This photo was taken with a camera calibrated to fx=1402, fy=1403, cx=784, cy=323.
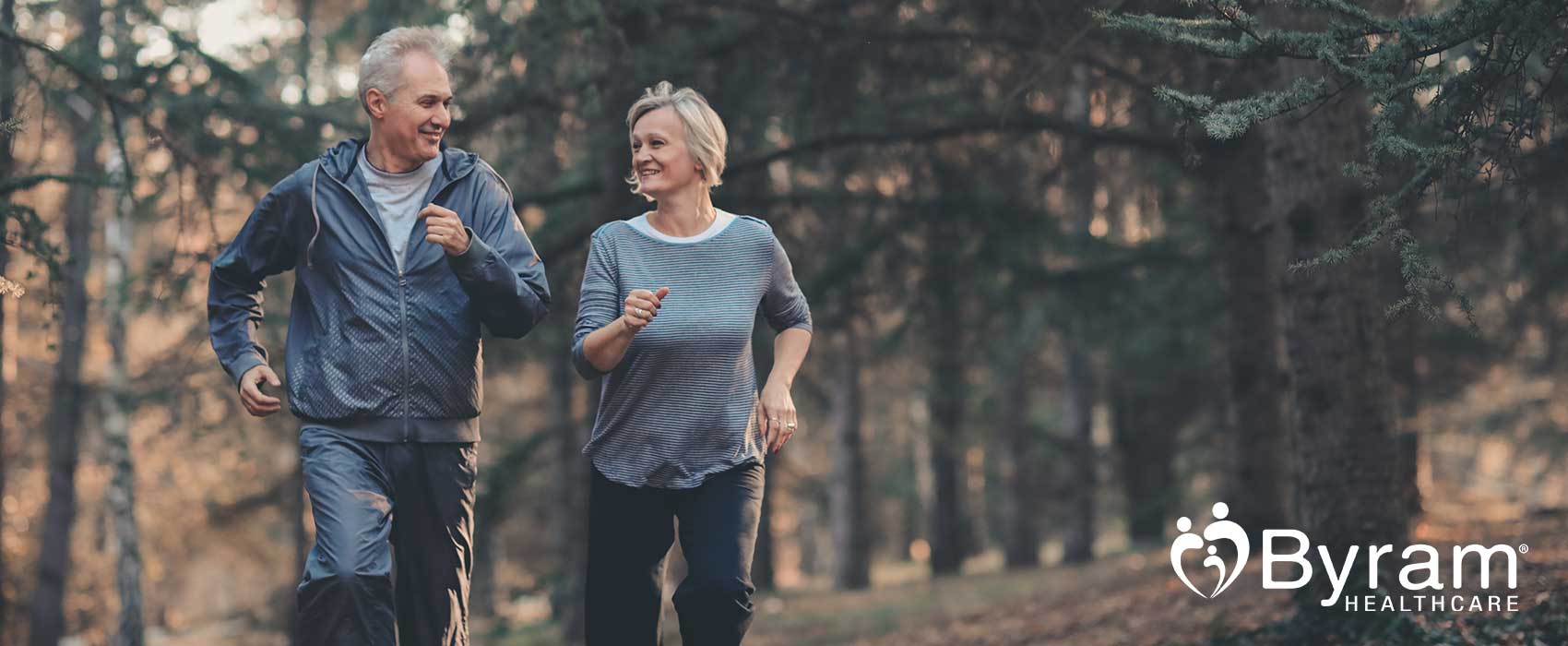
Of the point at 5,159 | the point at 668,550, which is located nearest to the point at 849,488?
the point at 5,159

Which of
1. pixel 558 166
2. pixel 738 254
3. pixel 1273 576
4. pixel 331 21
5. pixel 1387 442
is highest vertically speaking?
pixel 331 21

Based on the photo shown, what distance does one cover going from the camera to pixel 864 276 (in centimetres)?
1378

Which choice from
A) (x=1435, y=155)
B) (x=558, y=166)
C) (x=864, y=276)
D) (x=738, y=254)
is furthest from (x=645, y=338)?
(x=864, y=276)

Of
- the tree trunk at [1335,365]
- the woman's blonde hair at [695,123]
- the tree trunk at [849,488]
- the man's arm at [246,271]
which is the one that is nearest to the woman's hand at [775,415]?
the woman's blonde hair at [695,123]

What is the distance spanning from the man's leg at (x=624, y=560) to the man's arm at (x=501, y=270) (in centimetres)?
56

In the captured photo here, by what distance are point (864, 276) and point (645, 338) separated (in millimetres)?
9632

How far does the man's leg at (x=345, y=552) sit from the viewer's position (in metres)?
4.00

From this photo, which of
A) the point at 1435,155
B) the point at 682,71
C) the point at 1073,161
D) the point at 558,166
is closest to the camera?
the point at 1435,155

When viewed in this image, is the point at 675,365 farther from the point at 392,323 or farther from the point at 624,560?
the point at 392,323

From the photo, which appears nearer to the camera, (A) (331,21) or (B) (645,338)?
(B) (645,338)

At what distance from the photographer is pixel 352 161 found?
14.7 ft

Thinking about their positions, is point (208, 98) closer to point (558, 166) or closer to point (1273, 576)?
point (558, 166)

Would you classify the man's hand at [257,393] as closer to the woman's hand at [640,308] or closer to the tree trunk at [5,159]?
the woman's hand at [640,308]

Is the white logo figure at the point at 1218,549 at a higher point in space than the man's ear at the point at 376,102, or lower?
lower
